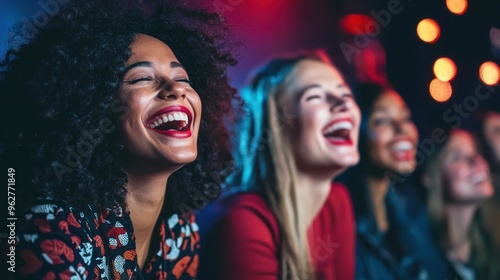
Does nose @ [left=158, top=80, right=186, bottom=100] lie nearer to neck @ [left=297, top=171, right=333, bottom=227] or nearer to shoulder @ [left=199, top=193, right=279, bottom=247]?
shoulder @ [left=199, top=193, right=279, bottom=247]

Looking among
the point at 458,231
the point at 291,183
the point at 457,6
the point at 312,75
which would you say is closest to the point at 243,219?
the point at 291,183

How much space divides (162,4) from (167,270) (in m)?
0.79

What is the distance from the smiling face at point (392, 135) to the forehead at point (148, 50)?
2.72ft

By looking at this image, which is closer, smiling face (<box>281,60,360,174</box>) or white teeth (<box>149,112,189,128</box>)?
white teeth (<box>149,112,189,128</box>)

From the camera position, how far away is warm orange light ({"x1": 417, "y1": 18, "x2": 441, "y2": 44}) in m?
2.24

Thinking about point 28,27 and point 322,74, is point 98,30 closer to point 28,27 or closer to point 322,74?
point 28,27

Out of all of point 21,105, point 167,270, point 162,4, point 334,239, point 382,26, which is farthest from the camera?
point 382,26

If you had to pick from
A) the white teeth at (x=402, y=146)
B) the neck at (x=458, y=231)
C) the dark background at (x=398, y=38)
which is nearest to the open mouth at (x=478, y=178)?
the neck at (x=458, y=231)

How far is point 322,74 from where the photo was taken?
1983 millimetres

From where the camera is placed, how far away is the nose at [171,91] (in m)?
1.60

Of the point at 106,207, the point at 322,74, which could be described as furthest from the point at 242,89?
the point at 106,207

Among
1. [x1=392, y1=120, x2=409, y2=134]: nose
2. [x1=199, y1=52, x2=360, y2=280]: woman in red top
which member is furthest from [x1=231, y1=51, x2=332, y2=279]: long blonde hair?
[x1=392, y1=120, x2=409, y2=134]: nose

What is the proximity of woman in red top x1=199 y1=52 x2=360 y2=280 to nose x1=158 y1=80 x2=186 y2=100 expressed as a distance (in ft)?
0.94

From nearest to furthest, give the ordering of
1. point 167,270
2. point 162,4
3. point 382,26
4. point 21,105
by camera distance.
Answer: point 21,105 < point 167,270 < point 162,4 < point 382,26
